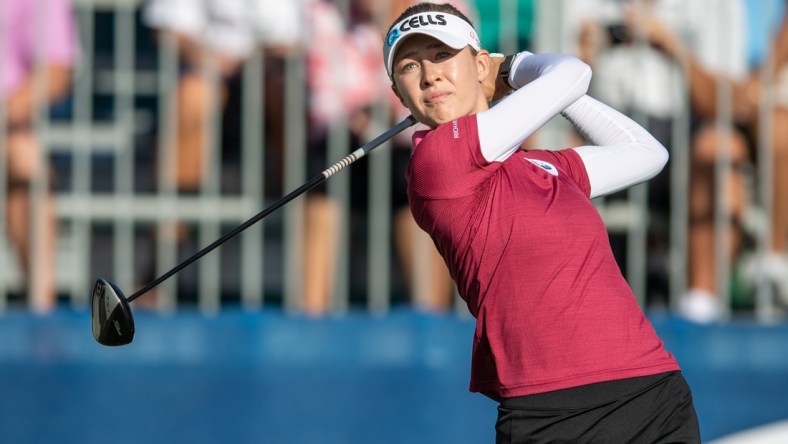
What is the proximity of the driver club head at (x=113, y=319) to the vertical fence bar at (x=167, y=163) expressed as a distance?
5.06ft

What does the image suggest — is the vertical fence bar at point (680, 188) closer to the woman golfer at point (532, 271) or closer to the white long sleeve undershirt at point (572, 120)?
the white long sleeve undershirt at point (572, 120)

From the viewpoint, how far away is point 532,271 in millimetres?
2385

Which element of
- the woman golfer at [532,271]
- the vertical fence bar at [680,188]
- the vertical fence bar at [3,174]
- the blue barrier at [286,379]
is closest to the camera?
the woman golfer at [532,271]

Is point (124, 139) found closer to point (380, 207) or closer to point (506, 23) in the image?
point (380, 207)

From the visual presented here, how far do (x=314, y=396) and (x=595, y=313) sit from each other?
2.03 meters

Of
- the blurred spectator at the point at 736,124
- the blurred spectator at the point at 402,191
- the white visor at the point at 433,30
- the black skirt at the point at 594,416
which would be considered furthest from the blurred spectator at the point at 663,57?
the black skirt at the point at 594,416

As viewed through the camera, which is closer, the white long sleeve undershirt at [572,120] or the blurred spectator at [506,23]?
the white long sleeve undershirt at [572,120]

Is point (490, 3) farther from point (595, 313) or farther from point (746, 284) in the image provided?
point (595, 313)

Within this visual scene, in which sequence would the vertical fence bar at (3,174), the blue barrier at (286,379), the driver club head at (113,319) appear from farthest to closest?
the vertical fence bar at (3,174) < the blue barrier at (286,379) < the driver club head at (113,319)

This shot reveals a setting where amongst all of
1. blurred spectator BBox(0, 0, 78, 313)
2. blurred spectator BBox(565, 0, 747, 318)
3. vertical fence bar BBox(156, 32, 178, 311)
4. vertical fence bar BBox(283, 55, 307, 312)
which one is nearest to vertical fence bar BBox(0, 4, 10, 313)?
blurred spectator BBox(0, 0, 78, 313)

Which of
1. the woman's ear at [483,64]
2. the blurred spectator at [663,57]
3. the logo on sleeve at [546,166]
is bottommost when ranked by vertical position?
the logo on sleeve at [546,166]

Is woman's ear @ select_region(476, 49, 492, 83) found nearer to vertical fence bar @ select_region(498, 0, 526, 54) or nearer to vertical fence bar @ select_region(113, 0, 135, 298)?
vertical fence bar @ select_region(498, 0, 526, 54)

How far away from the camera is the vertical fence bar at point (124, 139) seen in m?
4.46

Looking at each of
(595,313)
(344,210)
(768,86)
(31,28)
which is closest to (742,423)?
(768,86)
